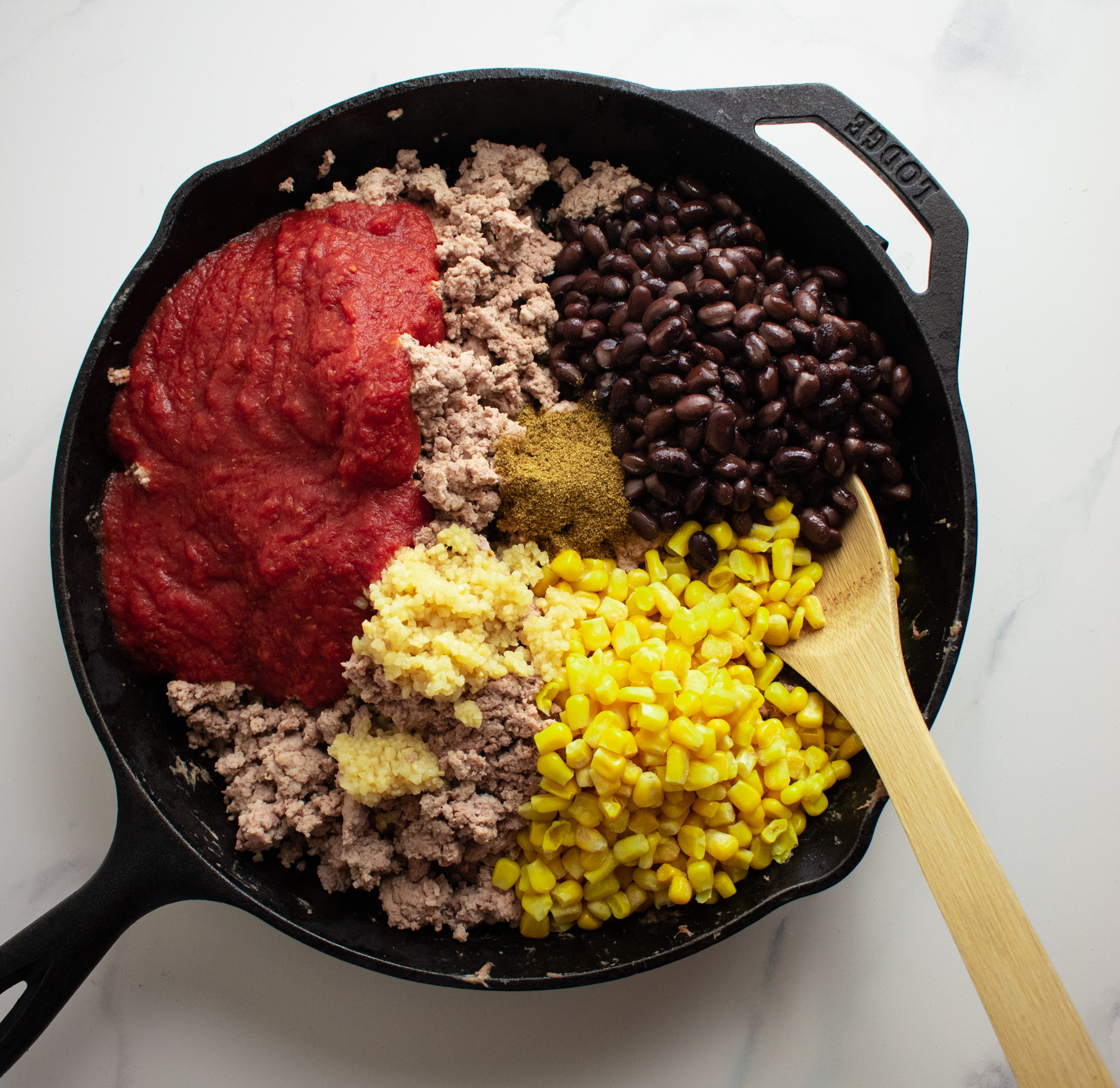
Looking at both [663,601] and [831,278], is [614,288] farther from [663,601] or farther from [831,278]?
[663,601]

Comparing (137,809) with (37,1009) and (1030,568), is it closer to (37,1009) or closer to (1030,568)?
(37,1009)

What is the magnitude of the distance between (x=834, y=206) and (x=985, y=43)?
1.32 m

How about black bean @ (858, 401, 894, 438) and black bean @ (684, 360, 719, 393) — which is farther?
black bean @ (858, 401, 894, 438)

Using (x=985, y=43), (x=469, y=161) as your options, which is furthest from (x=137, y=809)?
(x=985, y=43)

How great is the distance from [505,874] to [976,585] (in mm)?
2024

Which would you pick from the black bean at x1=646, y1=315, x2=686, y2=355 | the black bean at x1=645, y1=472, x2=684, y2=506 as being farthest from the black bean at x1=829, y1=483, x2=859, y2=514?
the black bean at x1=646, y1=315, x2=686, y2=355

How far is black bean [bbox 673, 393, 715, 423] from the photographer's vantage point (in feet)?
7.91

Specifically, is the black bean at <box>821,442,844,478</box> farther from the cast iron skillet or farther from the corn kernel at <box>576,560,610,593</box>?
the corn kernel at <box>576,560,610,593</box>

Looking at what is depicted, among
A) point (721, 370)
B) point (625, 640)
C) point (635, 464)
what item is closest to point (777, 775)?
point (625, 640)

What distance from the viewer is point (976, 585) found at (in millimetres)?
3004

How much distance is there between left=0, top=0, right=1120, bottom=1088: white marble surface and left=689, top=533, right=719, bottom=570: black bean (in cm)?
116

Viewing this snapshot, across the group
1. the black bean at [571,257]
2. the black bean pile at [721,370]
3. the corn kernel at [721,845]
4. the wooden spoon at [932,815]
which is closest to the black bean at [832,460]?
the black bean pile at [721,370]

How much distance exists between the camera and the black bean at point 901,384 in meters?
2.56

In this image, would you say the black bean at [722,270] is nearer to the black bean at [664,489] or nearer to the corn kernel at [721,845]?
the black bean at [664,489]
